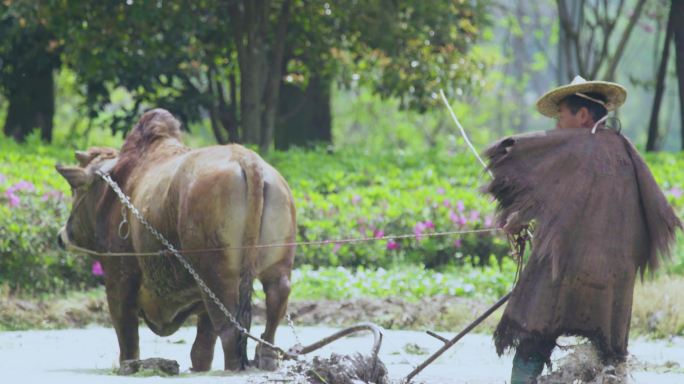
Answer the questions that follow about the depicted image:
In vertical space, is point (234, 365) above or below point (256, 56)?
below

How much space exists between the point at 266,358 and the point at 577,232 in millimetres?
2583

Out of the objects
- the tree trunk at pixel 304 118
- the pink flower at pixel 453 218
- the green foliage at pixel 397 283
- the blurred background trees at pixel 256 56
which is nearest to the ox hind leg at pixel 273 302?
the green foliage at pixel 397 283

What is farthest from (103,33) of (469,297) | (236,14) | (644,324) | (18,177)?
(644,324)

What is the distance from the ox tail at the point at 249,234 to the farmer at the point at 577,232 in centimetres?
189

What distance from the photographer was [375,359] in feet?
25.8

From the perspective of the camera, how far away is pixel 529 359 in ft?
24.9

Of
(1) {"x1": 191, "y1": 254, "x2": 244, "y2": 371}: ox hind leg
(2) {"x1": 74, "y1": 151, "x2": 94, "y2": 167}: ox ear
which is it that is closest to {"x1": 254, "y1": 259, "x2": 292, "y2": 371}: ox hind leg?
(1) {"x1": 191, "y1": 254, "x2": 244, "y2": 371}: ox hind leg

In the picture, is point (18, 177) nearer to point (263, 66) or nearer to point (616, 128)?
point (263, 66)

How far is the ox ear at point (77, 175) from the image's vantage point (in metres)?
11.0

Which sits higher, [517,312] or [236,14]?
[236,14]

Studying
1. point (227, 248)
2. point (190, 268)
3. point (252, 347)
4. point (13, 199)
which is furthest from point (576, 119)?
point (13, 199)

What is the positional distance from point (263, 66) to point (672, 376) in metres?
12.6

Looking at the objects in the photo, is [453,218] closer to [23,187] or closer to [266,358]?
[23,187]

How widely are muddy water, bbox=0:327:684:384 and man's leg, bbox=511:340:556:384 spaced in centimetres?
57
